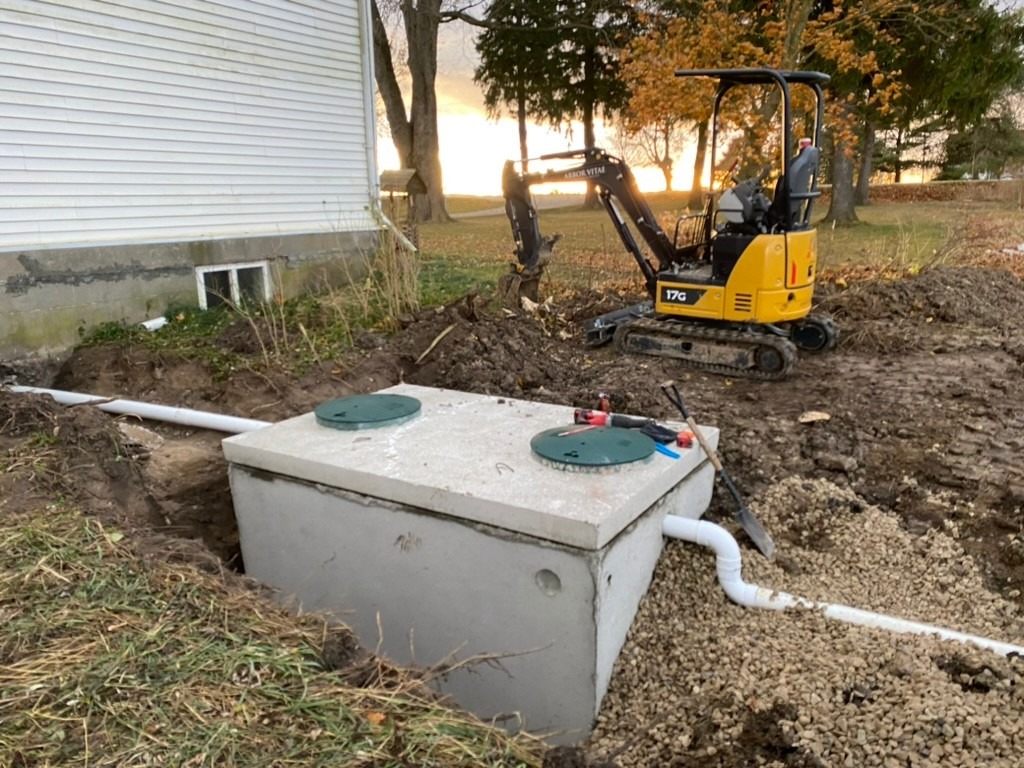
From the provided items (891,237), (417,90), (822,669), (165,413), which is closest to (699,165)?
(417,90)

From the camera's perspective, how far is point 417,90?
23047 mm

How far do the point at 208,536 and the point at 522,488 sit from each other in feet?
7.44

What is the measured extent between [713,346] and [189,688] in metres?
5.16

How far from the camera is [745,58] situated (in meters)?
12.5

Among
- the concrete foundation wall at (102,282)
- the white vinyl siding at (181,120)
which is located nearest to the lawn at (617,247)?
the concrete foundation wall at (102,282)

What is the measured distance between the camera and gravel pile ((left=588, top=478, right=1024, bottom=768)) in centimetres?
239

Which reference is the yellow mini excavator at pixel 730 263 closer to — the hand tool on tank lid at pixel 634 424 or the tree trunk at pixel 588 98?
the hand tool on tank lid at pixel 634 424

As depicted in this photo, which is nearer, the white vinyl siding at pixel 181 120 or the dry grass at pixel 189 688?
the dry grass at pixel 189 688

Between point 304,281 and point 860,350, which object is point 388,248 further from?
point 860,350

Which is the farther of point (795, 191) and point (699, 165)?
point (699, 165)

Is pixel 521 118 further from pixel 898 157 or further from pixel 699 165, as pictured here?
pixel 898 157

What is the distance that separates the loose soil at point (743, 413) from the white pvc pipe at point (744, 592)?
0.16m

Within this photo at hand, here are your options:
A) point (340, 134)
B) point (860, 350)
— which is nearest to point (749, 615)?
point (860, 350)

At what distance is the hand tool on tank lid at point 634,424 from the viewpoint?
11.3 ft
